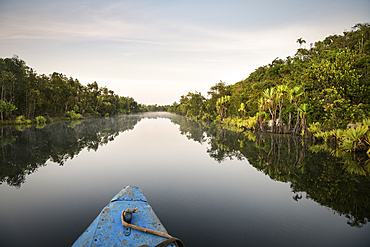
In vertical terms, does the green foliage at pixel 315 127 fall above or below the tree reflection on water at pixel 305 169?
above

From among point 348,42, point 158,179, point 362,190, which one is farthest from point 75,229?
point 348,42

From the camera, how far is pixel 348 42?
1382 inches

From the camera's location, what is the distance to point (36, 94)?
3459 cm

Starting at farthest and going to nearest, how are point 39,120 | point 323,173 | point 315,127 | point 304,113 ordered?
point 39,120 < point 304,113 < point 315,127 < point 323,173

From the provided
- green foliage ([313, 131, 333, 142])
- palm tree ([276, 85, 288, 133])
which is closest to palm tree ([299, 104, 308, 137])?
green foliage ([313, 131, 333, 142])

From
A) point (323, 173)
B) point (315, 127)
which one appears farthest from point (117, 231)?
point (315, 127)

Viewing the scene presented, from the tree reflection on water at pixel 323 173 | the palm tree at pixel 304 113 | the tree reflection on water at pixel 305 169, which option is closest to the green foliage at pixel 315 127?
the palm tree at pixel 304 113

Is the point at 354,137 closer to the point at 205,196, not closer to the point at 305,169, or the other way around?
the point at 305,169

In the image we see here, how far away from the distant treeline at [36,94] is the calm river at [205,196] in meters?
27.0

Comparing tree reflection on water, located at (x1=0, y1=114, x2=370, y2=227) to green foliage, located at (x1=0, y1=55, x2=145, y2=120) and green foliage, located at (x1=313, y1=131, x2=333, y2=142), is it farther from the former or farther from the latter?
green foliage, located at (x1=0, y1=55, x2=145, y2=120)

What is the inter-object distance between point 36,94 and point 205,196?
38841 millimetres

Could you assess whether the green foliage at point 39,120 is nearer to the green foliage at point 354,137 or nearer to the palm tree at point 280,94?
the palm tree at point 280,94

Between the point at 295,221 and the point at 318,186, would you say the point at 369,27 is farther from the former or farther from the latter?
the point at 295,221

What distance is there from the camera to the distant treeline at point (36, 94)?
31.1 metres
